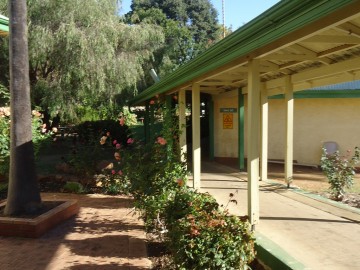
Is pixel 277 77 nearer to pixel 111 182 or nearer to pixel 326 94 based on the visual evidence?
pixel 111 182

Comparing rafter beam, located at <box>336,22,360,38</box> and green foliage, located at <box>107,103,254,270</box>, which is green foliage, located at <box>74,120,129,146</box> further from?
rafter beam, located at <box>336,22,360,38</box>

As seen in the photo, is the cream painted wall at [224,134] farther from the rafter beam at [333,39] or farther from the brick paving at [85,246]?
the rafter beam at [333,39]

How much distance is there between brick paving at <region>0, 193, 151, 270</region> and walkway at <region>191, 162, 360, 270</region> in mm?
1622

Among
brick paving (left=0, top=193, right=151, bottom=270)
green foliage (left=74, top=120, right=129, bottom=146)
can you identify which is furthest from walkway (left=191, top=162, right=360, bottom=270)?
green foliage (left=74, top=120, right=129, bottom=146)

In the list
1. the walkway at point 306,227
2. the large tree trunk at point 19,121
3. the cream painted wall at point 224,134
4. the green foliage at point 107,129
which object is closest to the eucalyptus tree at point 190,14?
the green foliage at point 107,129

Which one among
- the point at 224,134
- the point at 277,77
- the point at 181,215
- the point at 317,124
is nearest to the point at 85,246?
the point at 181,215

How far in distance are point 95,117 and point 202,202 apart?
69.8 ft

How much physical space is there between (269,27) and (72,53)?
11.0 metres

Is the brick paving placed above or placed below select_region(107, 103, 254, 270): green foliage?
below

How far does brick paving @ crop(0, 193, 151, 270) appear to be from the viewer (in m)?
4.57

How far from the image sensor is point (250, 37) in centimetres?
420

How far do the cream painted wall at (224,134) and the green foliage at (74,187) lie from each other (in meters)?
6.31

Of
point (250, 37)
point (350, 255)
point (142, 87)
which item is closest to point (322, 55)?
point (250, 37)

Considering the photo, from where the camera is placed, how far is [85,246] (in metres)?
5.23
